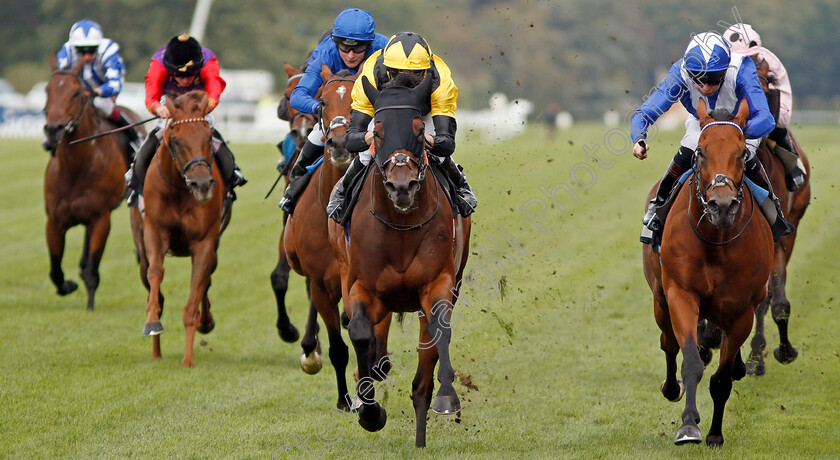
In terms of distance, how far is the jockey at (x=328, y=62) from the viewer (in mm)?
7793

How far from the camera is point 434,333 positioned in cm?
625

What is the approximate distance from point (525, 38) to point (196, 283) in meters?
43.8

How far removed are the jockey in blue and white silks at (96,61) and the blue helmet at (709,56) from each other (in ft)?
23.9

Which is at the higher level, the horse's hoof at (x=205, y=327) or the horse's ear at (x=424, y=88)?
the horse's ear at (x=424, y=88)

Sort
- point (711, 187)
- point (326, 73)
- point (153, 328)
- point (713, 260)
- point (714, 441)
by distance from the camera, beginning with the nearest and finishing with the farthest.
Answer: point (711, 187), point (713, 260), point (714, 441), point (326, 73), point (153, 328)

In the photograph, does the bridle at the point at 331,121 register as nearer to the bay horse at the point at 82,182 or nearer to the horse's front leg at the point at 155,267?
the horse's front leg at the point at 155,267

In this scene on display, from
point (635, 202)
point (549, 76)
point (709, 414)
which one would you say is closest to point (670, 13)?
point (549, 76)

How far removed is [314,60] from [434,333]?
2.83m

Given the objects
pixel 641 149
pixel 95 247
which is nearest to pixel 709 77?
pixel 641 149

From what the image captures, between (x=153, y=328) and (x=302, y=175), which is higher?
(x=302, y=175)

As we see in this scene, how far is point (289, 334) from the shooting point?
998cm

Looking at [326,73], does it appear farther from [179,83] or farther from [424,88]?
[179,83]

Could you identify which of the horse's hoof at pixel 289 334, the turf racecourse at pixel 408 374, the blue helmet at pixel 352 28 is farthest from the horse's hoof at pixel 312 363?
the blue helmet at pixel 352 28

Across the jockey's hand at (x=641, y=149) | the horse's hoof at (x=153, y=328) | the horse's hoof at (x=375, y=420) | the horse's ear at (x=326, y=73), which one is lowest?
the horse's hoof at (x=375, y=420)
